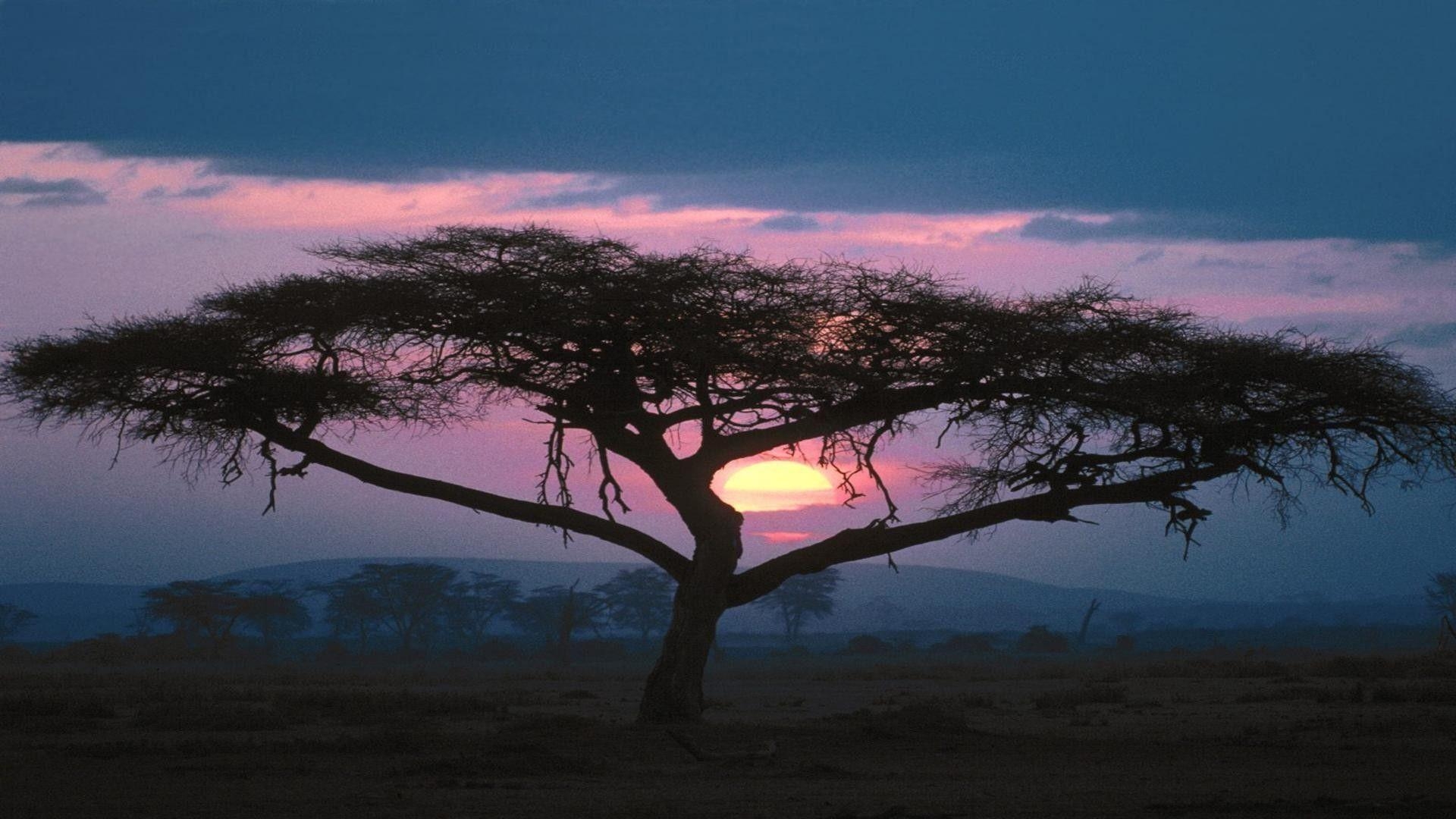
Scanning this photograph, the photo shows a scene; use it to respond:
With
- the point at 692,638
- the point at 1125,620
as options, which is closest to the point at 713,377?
the point at 692,638

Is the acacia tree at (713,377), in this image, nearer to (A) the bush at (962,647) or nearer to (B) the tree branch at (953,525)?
(B) the tree branch at (953,525)

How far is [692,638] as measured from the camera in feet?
63.4

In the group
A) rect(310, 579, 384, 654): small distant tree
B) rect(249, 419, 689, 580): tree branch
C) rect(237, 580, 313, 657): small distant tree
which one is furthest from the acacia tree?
rect(310, 579, 384, 654): small distant tree

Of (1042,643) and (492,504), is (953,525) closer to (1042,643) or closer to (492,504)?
(492,504)

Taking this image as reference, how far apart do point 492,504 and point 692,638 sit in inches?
124

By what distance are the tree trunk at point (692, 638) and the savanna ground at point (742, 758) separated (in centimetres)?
73

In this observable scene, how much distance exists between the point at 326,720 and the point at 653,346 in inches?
327

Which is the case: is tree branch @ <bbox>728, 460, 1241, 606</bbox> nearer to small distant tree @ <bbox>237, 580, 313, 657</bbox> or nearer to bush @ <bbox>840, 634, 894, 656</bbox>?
small distant tree @ <bbox>237, 580, 313, 657</bbox>

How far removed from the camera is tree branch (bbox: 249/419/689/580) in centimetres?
1983

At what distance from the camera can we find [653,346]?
1936cm

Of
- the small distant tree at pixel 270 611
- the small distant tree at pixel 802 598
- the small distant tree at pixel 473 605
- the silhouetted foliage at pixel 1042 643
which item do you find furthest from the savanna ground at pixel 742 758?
the small distant tree at pixel 802 598

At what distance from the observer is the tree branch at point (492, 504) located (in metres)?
19.8

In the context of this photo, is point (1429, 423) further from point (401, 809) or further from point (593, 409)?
point (401, 809)

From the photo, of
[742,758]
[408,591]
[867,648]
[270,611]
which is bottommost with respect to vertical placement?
[867,648]
